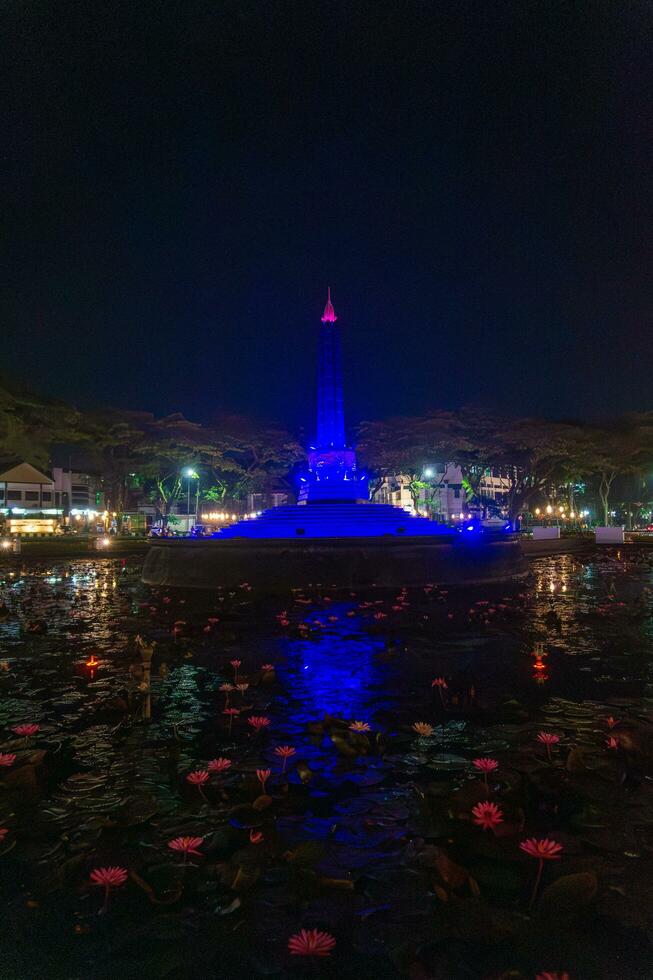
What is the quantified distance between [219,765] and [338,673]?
3098mm

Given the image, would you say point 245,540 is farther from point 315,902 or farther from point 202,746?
point 315,902

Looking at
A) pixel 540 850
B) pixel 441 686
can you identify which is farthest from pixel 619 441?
pixel 540 850

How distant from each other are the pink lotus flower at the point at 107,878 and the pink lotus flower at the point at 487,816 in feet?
5.83

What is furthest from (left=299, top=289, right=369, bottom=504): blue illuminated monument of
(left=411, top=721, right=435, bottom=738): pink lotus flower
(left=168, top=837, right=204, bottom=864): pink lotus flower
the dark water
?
(left=168, top=837, right=204, bottom=864): pink lotus flower

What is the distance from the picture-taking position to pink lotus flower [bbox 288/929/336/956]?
2328 millimetres

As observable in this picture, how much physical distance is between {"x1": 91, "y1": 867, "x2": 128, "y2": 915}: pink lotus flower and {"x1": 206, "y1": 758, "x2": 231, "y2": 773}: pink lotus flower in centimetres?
115

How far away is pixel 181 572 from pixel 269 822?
14.5 meters

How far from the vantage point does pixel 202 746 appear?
4.68 meters

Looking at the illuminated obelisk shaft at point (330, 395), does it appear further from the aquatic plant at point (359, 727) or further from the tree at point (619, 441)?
the aquatic plant at point (359, 727)

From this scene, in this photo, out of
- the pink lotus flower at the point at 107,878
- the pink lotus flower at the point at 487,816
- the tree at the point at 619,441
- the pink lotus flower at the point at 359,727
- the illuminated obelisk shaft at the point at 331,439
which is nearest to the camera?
the pink lotus flower at the point at 107,878

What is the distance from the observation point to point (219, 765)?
3.98 meters

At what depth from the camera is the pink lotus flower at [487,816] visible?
3.31m

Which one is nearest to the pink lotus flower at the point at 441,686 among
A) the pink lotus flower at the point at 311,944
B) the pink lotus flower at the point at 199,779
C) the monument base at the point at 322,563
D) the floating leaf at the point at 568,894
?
the pink lotus flower at the point at 199,779

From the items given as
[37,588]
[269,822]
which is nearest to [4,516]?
[37,588]
